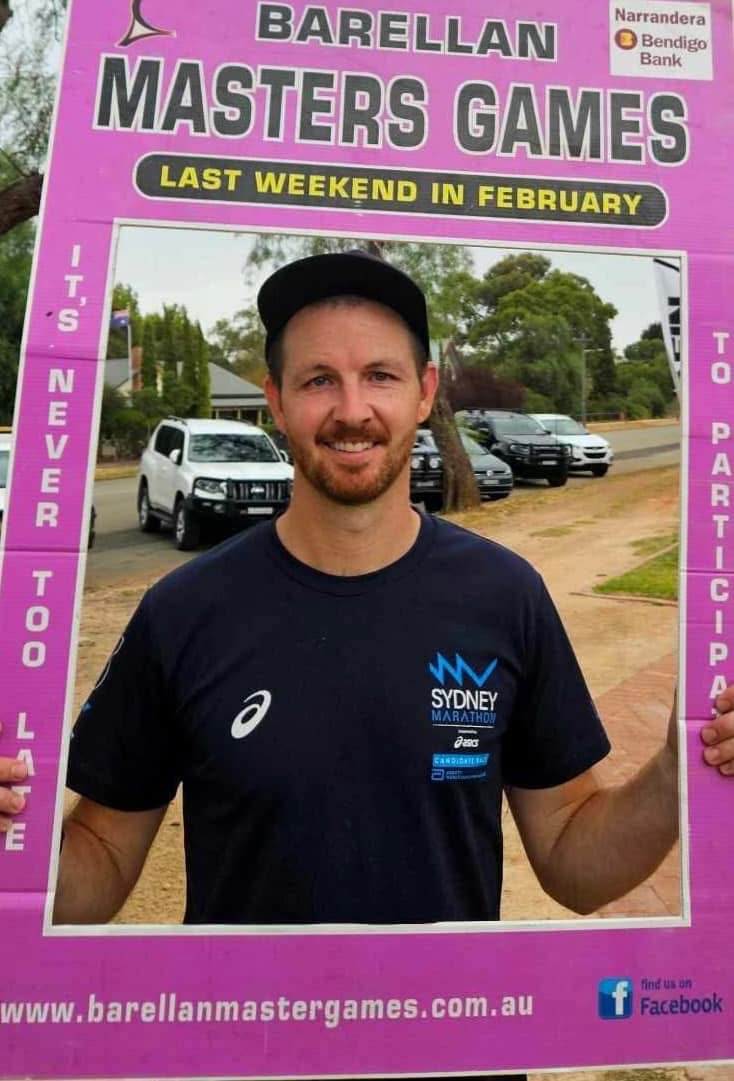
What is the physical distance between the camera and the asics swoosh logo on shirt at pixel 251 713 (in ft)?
3.92

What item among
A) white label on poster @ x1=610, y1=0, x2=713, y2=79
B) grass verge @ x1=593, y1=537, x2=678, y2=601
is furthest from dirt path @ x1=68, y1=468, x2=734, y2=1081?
white label on poster @ x1=610, y1=0, x2=713, y2=79

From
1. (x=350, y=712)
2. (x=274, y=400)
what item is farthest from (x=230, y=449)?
(x=350, y=712)

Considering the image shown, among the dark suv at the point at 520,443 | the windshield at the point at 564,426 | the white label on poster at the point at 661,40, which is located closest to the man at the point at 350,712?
the dark suv at the point at 520,443

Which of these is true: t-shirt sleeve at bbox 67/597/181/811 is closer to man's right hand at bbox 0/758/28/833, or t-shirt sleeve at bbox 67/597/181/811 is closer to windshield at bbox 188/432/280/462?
man's right hand at bbox 0/758/28/833

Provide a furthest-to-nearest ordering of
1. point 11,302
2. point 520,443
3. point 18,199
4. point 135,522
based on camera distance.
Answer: point 18,199 < point 11,302 < point 520,443 < point 135,522

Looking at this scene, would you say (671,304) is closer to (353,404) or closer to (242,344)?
(353,404)

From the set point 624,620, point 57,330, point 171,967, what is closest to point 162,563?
point 57,330

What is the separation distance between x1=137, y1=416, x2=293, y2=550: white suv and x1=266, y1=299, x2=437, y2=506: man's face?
0.21 meters

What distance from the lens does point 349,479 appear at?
1.26m

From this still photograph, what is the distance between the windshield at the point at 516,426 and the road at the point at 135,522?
165 mm

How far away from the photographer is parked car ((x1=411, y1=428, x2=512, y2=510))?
1490mm

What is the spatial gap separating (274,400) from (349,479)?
21 centimetres

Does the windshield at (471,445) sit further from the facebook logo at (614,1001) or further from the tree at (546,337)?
the facebook logo at (614,1001)

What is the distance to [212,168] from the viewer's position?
130 cm
